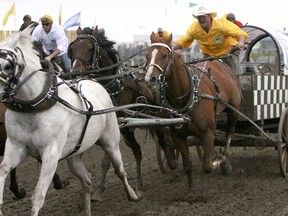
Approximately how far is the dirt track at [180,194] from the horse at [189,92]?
37 cm

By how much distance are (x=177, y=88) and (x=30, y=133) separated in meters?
2.23

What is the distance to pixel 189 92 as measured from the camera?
632 cm

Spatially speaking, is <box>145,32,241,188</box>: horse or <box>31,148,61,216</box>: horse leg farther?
<box>145,32,241,188</box>: horse

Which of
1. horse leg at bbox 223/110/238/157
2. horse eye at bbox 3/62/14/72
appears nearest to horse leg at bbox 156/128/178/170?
horse leg at bbox 223/110/238/157

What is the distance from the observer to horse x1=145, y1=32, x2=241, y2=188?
5930mm

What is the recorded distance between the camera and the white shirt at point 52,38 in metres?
7.72

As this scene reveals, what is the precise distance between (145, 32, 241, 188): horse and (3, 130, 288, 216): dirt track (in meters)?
0.37

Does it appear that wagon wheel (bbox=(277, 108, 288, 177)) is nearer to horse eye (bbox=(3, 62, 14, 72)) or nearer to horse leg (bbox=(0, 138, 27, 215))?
horse leg (bbox=(0, 138, 27, 215))

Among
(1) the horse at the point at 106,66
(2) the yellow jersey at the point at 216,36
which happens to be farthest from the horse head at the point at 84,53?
(2) the yellow jersey at the point at 216,36

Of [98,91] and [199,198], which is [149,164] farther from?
[98,91]

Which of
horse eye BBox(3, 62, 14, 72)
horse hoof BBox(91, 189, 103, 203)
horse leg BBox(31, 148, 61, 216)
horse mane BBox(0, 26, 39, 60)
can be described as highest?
horse mane BBox(0, 26, 39, 60)

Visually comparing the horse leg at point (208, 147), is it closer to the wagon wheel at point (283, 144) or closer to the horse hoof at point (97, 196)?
the horse hoof at point (97, 196)

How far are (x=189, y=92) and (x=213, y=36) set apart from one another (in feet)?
4.41

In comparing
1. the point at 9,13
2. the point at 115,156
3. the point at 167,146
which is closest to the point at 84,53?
the point at 115,156
